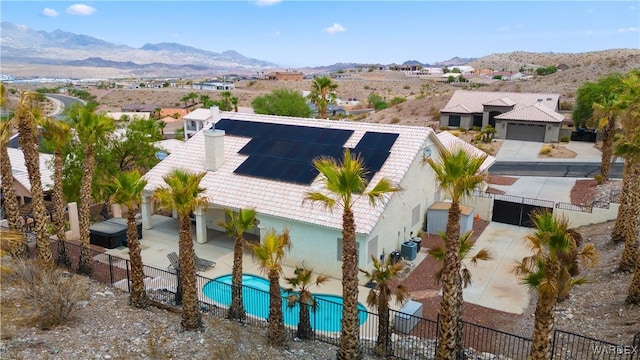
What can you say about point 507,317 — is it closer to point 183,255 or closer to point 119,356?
point 183,255

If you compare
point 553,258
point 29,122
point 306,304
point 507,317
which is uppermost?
point 29,122

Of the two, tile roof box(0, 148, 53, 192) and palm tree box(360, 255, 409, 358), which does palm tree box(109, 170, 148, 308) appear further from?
tile roof box(0, 148, 53, 192)

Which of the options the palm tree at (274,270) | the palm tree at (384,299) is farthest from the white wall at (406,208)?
the palm tree at (274,270)

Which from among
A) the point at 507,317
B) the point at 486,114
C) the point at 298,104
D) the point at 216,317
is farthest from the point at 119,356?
the point at 486,114

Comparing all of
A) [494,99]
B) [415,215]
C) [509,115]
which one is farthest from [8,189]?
[494,99]

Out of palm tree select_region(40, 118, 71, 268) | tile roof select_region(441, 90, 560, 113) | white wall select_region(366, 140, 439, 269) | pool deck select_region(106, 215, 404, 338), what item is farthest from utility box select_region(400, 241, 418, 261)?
tile roof select_region(441, 90, 560, 113)

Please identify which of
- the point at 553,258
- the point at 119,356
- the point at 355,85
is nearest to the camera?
the point at 553,258

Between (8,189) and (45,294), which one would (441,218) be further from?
(8,189)
